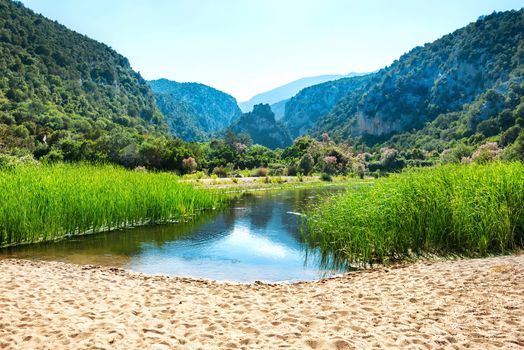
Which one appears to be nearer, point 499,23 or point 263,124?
point 499,23

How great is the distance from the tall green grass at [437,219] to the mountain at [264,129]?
144m

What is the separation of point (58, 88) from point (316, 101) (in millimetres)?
121161

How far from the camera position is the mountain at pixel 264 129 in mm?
158000

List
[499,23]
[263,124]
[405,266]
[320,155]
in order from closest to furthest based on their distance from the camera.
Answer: [405,266] → [320,155] → [499,23] → [263,124]

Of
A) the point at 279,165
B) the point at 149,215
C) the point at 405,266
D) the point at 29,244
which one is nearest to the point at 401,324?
the point at 405,266

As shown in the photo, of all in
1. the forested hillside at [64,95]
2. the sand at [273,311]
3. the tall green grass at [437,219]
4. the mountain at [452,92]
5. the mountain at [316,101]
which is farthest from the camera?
the mountain at [316,101]

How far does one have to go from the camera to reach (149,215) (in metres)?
18.2

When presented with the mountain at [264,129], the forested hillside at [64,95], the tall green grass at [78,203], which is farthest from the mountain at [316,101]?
the tall green grass at [78,203]

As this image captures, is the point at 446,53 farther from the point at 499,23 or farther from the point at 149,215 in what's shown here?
the point at 149,215

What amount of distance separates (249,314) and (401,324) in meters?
2.02

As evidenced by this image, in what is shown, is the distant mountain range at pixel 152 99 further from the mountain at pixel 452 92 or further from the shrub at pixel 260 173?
the shrub at pixel 260 173

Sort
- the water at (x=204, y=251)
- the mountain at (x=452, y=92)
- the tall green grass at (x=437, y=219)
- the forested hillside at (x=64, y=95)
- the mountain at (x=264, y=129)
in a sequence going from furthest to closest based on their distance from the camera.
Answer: the mountain at (x=264, y=129) → the mountain at (x=452, y=92) → the forested hillside at (x=64, y=95) → the water at (x=204, y=251) → the tall green grass at (x=437, y=219)

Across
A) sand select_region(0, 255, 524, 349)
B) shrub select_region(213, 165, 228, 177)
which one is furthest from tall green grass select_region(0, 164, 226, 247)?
shrub select_region(213, 165, 228, 177)

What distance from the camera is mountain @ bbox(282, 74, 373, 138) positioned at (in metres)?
183
